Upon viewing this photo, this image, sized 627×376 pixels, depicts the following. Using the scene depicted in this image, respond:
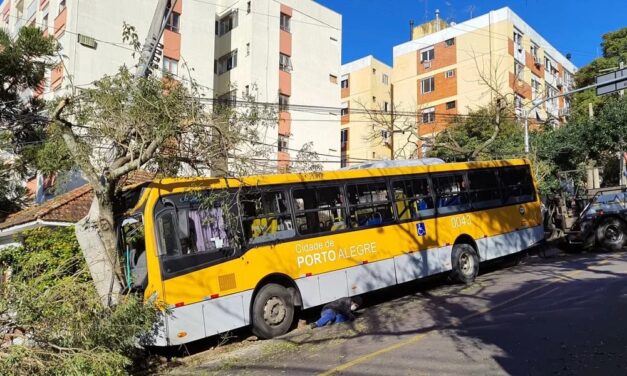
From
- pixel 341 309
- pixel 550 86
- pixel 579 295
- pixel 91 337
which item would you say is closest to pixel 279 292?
pixel 341 309

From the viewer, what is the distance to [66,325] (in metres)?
6.45

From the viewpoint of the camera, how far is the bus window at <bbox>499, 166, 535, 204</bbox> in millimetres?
13992

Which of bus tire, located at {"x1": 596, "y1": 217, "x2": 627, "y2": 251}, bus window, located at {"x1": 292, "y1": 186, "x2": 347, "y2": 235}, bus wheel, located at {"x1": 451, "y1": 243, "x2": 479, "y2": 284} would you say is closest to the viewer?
bus window, located at {"x1": 292, "y1": 186, "x2": 347, "y2": 235}

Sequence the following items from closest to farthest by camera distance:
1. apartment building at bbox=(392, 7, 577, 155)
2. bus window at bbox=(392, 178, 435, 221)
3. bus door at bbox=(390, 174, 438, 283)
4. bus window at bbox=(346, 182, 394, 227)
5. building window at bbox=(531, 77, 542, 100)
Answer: bus window at bbox=(346, 182, 394, 227), bus door at bbox=(390, 174, 438, 283), bus window at bbox=(392, 178, 435, 221), apartment building at bbox=(392, 7, 577, 155), building window at bbox=(531, 77, 542, 100)

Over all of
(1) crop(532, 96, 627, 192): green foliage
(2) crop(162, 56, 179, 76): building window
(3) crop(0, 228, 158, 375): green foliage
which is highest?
(2) crop(162, 56, 179, 76): building window

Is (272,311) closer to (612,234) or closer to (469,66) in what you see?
(612,234)

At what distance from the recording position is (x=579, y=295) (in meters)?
9.52

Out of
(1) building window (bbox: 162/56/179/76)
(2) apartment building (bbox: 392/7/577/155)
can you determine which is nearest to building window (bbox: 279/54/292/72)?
(1) building window (bbox: 162/56/179/76)

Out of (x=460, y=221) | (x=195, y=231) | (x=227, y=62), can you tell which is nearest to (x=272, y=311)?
(x=195, y=231)

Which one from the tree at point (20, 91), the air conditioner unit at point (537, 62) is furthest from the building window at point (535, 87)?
the tree at point (20, 91)

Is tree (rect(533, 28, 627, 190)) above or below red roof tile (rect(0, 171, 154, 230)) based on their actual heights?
above

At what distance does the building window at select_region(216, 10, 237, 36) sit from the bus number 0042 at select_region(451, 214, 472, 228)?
2258 centimetres

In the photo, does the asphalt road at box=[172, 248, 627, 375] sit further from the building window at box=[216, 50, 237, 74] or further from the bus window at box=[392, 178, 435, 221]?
the building window at box=[216, 50, 237, 74]

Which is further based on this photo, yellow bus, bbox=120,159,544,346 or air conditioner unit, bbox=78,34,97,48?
air conditioner unit, bbox=78,34,97,48
